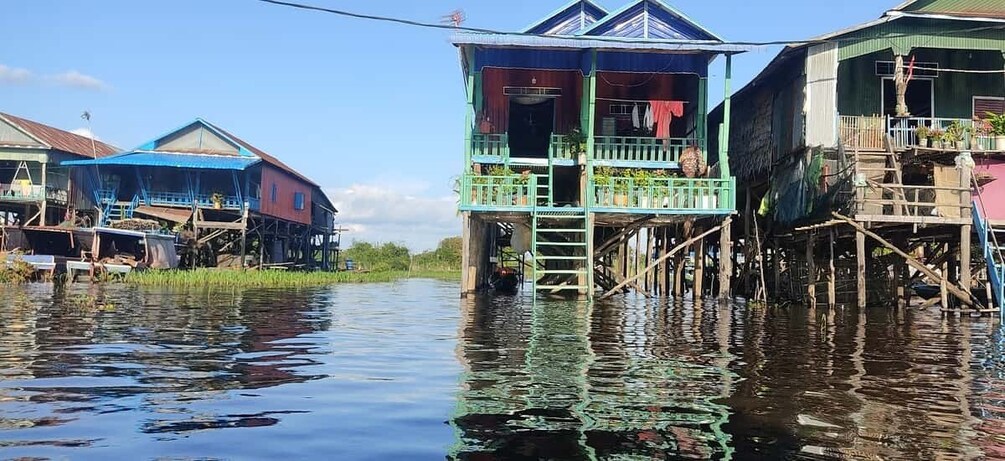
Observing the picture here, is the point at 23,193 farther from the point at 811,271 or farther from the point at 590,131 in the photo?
the point at 811,271

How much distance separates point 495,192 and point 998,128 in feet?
→ 38.2

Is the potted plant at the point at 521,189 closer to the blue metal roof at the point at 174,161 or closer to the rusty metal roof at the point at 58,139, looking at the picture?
the blue metal roof at the point at 174,161

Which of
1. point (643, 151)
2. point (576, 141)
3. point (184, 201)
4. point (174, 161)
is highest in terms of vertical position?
point (174, 161)

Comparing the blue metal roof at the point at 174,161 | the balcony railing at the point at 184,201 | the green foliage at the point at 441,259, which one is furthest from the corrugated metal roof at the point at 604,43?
the green foliage at the point at 441,259

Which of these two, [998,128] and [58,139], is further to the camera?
[58,139]

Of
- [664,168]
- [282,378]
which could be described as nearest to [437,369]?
[282,378]

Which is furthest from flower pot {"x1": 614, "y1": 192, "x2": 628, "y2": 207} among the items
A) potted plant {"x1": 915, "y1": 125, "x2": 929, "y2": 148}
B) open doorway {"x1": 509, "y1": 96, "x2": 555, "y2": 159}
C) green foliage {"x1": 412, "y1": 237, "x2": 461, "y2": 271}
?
green foliage {"x1": 412, "y1": 237, "x2": 461, "y2": 271}

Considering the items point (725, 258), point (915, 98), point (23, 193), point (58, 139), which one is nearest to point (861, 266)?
point (725, 258)

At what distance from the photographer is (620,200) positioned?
53.4 feet

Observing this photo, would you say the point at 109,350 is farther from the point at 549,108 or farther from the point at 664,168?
the point at 549,108

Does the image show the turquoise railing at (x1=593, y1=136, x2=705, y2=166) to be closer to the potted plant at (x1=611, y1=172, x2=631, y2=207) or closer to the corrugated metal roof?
the potted plant at (x1=611, y1=172, x2=631, y2=207)

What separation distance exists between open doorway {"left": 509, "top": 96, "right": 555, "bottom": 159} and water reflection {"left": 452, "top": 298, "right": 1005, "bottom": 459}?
10.5 meters

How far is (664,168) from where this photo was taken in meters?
17.6

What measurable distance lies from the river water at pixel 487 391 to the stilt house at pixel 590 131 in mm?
5870
